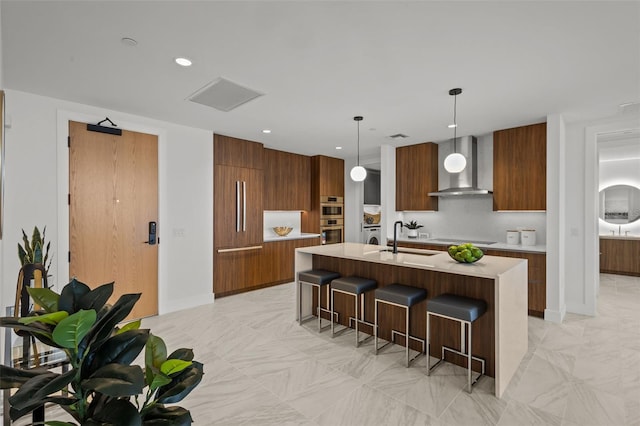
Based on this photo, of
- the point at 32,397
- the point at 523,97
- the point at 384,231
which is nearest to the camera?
the point at 32,397

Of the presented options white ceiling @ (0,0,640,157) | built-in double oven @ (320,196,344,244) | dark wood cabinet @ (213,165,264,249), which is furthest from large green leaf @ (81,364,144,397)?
built-in double oven @ (320,196,344,244)

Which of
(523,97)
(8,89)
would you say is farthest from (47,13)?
(523,97)

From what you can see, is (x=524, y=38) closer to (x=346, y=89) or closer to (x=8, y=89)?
(x=346, y=89)

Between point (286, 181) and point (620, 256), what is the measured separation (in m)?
6.96

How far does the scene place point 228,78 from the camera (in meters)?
2.76

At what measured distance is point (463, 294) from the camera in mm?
2752

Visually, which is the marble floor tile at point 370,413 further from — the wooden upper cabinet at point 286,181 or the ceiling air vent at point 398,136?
the wooden upper cabinet at point 286,181

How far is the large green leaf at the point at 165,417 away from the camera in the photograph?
759 mm

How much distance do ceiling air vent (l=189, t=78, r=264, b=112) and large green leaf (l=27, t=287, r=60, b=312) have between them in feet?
7.95

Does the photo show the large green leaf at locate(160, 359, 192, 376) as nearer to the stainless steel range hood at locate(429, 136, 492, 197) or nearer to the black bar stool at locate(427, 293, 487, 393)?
the black bar stool at locate(427, 293, 487, 393)

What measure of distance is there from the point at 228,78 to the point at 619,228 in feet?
27.7

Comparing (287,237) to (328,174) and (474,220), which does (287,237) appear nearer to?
(328,174)

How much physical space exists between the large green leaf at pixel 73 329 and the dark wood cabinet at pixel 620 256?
8.54m

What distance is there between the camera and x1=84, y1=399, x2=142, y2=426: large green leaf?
69cm
